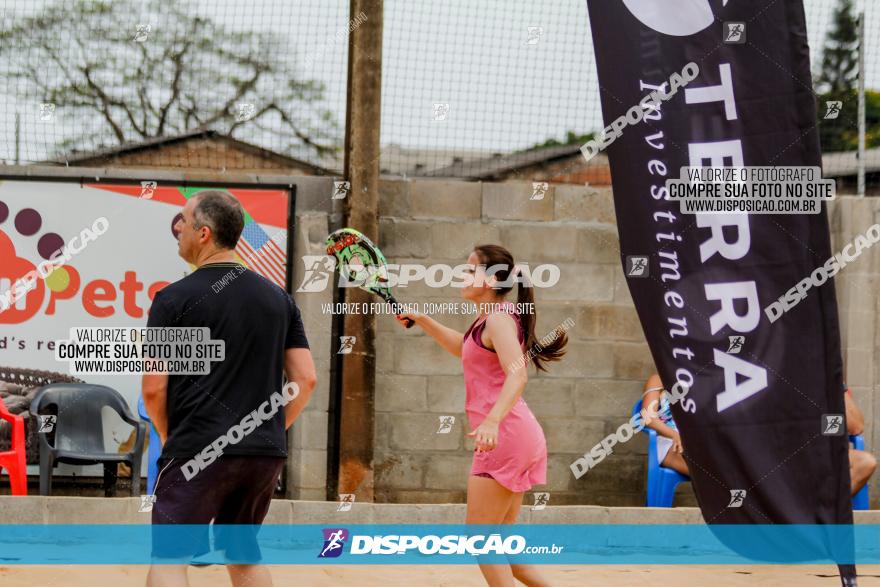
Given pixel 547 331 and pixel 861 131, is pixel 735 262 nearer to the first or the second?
pixel 547 331

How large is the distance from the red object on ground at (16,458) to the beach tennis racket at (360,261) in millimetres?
3100

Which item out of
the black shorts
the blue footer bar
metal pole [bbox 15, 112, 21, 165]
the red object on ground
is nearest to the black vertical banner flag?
the blue footer bar

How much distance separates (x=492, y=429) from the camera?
14.9 feet

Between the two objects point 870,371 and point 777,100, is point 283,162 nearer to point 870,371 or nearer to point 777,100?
point 777,100

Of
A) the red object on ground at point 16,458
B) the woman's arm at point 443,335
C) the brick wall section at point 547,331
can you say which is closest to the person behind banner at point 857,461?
the brick wall section at point 547,331

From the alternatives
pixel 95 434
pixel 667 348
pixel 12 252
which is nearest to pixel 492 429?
pixel 667 348

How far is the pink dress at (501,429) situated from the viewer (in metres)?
4.67

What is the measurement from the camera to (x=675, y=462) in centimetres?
791

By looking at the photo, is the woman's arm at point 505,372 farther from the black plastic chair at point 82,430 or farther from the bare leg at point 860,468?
the bare leg at point 860,468

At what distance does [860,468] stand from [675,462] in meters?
1.27

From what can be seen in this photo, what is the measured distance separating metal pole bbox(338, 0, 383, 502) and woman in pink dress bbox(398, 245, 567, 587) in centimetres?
312

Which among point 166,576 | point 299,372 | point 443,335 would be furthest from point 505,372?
point 166,576

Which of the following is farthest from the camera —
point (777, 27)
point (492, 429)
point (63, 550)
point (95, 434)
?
point (95, 434)

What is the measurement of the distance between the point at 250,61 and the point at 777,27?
5.78 metres
